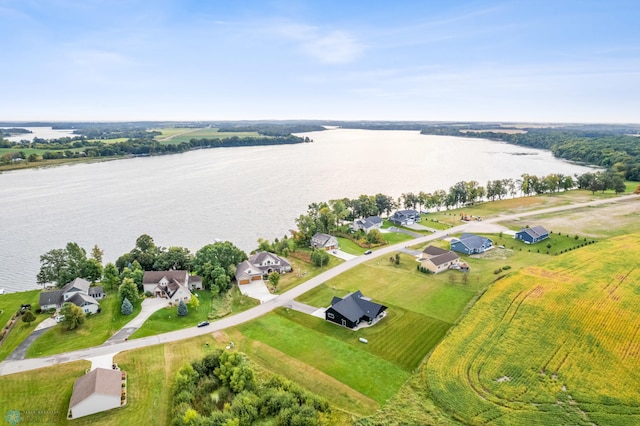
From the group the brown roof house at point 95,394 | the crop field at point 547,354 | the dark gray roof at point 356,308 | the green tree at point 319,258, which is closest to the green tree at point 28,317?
the brown roof house at point 95,394

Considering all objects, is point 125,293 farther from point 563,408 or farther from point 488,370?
point 563,408

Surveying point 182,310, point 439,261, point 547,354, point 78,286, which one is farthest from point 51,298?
point 547,354

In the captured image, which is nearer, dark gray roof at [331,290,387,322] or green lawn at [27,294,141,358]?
green lawn at [27,294,141,358]

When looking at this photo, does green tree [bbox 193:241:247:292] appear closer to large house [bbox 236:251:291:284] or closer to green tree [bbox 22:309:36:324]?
large house [bbox 236:251:291:284]

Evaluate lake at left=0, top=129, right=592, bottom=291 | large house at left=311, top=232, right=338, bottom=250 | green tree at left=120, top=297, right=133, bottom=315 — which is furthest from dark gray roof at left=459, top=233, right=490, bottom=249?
green tree at left=120, top=297, right=133, bottom=315

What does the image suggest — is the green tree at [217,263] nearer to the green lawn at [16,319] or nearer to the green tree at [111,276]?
the green tree at [111,276]

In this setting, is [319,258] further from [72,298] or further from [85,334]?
[72,298]

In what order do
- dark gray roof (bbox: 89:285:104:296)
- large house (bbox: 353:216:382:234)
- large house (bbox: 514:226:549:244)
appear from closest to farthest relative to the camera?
1. dark gray roof (bbox: 89:285:104:296)
2. large house (bbox: 514:226:549:244)
3. large house (bbox: 353:216:382:234)

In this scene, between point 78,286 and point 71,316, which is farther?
point 78,286
